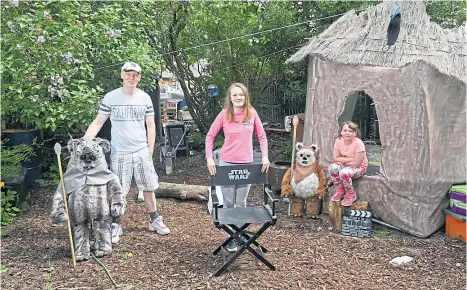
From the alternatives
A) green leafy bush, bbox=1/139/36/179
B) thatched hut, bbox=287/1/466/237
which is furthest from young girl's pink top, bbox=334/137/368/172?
green leafy bush, bbox=1/139/36/179

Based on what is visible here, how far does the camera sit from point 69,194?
181 inches

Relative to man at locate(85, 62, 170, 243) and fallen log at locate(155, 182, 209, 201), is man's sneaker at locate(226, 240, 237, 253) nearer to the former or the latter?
man at locate(85, 62, 170, 243)

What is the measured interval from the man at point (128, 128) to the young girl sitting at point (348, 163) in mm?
2283

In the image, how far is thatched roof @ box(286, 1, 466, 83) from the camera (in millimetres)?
5613

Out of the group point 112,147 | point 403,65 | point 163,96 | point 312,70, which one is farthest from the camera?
point 163,96

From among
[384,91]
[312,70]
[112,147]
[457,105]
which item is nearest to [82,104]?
[112,147]

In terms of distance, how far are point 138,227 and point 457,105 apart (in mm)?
4154

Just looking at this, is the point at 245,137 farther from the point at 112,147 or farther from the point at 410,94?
the point at 410,94

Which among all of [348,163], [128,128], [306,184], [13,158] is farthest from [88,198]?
[348,163]

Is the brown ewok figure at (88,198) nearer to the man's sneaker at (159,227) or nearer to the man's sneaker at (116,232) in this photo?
the man's sneaker at (116,232)

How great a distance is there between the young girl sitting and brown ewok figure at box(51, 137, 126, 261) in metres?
2.70

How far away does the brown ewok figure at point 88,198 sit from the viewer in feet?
14.8

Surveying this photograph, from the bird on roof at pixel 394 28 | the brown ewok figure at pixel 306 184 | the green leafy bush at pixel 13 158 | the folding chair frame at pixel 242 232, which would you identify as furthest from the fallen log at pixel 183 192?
the bird on roof at pixel 394 28

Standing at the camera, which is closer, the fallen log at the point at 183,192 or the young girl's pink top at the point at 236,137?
the young girl's pink top at the point at 236,137
